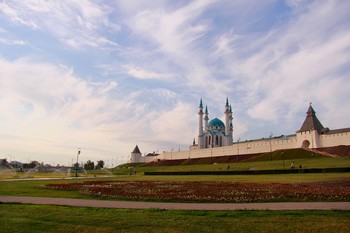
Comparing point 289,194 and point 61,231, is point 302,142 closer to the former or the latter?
point 289,194

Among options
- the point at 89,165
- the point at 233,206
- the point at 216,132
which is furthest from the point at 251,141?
the point at 233,206

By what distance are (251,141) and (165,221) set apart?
107 metres

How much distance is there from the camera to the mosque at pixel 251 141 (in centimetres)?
8406

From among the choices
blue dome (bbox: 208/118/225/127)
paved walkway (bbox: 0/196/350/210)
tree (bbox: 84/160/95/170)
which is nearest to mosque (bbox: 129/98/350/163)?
blue dome (bbox: 208/118/225/127)

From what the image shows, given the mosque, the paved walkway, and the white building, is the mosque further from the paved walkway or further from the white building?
the paved walkway

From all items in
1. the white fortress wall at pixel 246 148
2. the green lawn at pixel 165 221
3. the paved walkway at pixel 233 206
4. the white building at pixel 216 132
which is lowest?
the green lawn at pixel 165 221

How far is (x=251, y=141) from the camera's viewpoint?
113 m

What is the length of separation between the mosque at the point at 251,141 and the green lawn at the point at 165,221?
7725 centimetres

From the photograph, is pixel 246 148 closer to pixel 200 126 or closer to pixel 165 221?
pixel 200 126

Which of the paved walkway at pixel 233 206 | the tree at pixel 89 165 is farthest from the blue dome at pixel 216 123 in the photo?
the paved walkway at pixel 233 206

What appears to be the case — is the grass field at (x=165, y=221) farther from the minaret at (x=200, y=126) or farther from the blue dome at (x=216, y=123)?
the blue dome at (x=216, y=123)

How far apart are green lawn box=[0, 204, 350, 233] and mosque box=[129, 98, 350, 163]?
77254mm

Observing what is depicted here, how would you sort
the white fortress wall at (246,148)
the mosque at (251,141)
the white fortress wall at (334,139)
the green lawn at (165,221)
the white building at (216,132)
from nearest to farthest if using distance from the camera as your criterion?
the green lawn at (165,221)
the white fortress wall at (334,139)
the mosque at (251,141)
the white fortress wall at (246,148)
the white building at (216,132)

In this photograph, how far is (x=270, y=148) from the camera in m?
95.2
